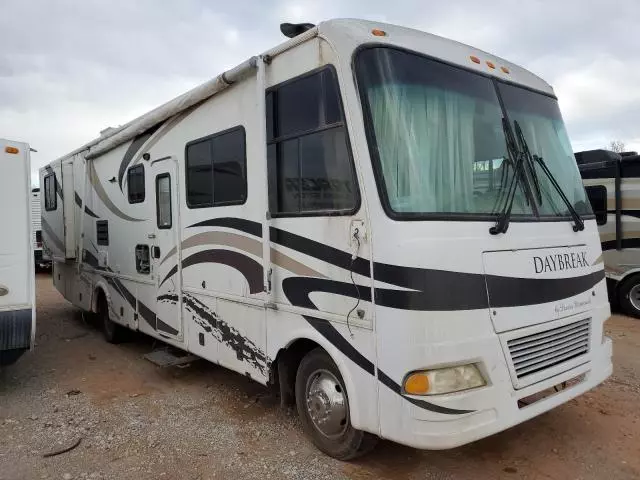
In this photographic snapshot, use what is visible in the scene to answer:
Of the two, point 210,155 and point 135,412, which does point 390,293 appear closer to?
point 210,155

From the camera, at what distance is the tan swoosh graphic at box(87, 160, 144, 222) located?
6.66 meters

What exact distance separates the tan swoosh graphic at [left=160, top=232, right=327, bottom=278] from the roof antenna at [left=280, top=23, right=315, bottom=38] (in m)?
1.59

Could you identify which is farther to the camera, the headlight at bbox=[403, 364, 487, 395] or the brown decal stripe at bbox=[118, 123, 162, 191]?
the brown decal stripe at bbox=[118, 123, 162, 191]

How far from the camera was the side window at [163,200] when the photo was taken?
558 centimetres

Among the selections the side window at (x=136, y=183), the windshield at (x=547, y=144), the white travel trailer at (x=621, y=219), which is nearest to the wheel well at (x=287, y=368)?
the windshield at (x=547, y=144)

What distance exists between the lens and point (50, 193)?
9.45m

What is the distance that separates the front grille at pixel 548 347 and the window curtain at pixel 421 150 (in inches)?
36.3

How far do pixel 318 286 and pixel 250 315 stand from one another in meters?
0.97

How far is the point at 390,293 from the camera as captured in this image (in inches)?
120

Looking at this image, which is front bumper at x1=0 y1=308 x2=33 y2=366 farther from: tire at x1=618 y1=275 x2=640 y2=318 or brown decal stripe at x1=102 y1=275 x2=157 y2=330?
tire at x1=618 y1=275 x2=640 y2=318

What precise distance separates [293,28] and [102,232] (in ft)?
15.1

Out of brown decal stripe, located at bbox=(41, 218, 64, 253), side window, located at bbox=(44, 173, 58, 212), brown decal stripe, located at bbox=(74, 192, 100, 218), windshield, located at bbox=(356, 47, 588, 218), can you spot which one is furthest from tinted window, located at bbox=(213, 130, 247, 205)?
side window, located at bbox=(44, 173, 58, 212)

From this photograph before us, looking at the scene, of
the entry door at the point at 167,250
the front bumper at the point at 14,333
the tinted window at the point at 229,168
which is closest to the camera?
the tinted window at the point at 229,168

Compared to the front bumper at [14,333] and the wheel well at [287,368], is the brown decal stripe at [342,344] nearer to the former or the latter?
the wheel well at [287,368]
